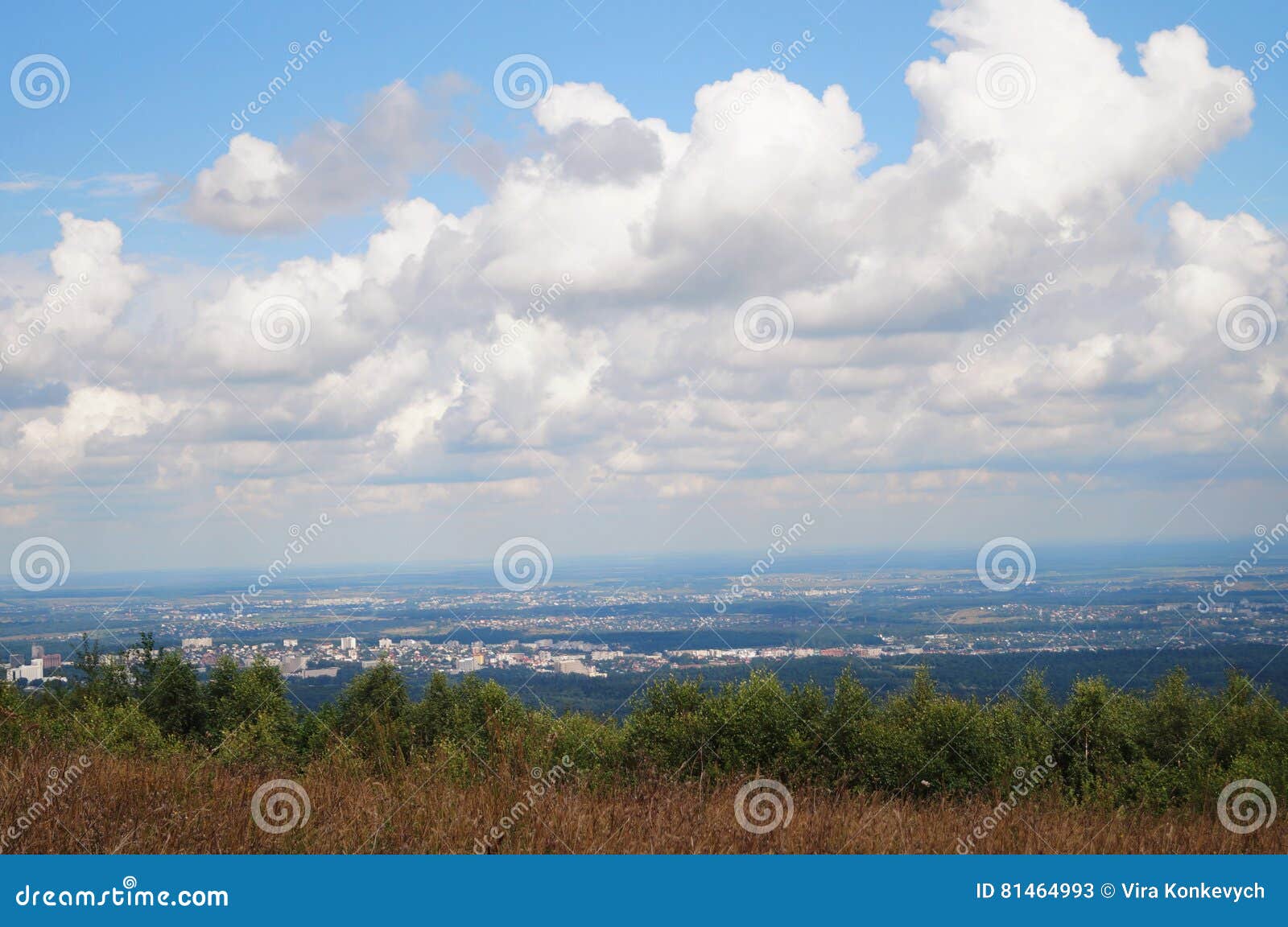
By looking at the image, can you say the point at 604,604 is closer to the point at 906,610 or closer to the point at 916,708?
the point at 906,610

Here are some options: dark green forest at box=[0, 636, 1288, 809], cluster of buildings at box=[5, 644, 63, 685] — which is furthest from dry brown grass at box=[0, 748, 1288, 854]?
cluster of buildings at box=[5, 644, 63, 685]

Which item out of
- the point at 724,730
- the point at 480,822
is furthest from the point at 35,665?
the point at 480,822

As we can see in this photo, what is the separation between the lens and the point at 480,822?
7664 mm

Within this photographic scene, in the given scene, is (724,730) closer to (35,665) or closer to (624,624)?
(35,665)

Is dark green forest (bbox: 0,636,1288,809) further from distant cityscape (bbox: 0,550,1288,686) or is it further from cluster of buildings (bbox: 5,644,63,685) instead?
distant cityscape (bbox: 0,550,1288,686)

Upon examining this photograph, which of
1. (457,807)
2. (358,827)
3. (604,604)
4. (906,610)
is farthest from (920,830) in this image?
(906,610)

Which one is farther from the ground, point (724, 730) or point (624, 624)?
point (724, 730)

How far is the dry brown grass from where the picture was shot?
724 cm

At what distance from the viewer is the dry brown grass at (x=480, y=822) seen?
724 centimetres

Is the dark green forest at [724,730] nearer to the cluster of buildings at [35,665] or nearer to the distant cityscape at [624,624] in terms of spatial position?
the cluster of buildings at [35,665]

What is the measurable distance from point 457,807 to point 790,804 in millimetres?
3179

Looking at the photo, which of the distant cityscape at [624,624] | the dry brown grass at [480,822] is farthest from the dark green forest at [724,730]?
the distant cityscape at [624,624]

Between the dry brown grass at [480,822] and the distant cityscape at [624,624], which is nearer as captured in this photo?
the dry brown grass at [480,822]

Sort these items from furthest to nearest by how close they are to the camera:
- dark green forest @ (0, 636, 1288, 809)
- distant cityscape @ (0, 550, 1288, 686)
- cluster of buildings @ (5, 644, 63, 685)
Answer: distant cityscape @ (0, 550, 1288, 686)
cluster of buildings @ (5, 644, 63, 685)
dark green forest @ (0, 636, 1288, 809)
